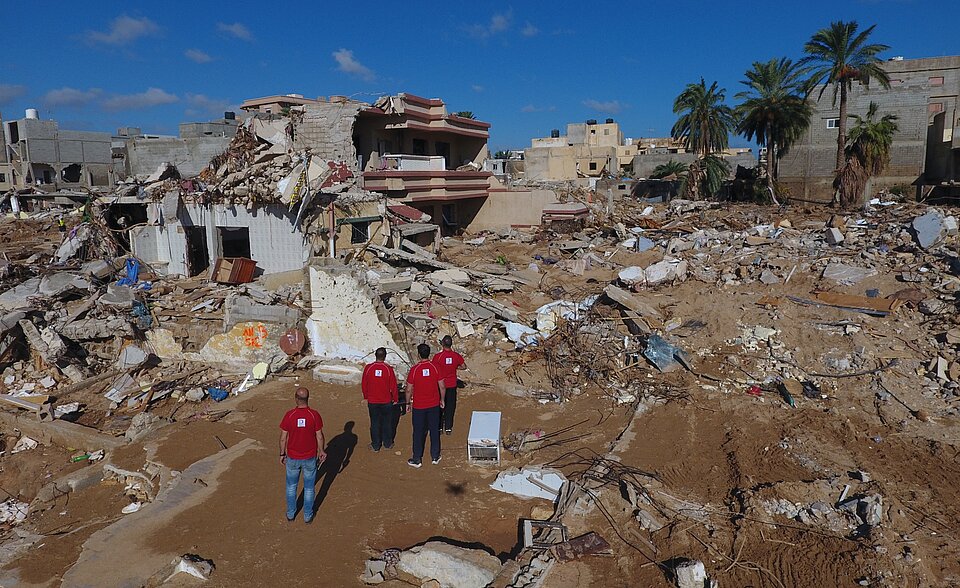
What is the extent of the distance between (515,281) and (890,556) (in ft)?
35.7

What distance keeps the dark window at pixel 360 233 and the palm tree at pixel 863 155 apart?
70.5ft

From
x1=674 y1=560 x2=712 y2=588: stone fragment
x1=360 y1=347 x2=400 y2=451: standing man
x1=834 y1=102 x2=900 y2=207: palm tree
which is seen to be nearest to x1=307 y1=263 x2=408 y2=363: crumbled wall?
x1=360 y1=347 x2=400 y2=451: standing man

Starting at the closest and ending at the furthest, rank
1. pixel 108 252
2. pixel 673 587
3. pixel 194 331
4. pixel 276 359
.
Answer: pixel 673 587, pixel 276 359, pixel 194 331, pixel 108 252

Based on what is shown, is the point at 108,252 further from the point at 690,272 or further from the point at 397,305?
the point at 690,272

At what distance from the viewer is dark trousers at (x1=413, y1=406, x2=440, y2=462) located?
7238mm

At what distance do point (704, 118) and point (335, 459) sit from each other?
109 ft

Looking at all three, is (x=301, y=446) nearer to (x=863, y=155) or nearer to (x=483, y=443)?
(x=483, y=443)

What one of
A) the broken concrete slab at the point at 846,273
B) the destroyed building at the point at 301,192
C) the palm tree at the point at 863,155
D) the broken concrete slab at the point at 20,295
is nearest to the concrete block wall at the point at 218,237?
the destroyed building at the point at 301,192

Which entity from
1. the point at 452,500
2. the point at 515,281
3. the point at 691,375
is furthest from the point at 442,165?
the point at 452,500

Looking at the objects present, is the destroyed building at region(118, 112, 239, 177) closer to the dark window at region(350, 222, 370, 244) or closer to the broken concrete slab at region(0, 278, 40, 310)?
the broken concrete slab at region(0, 278, 40, 310)

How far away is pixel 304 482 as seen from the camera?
6066 mm

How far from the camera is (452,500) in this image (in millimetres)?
6625

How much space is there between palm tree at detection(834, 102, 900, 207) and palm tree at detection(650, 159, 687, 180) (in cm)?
1078

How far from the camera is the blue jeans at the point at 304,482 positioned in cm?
596
